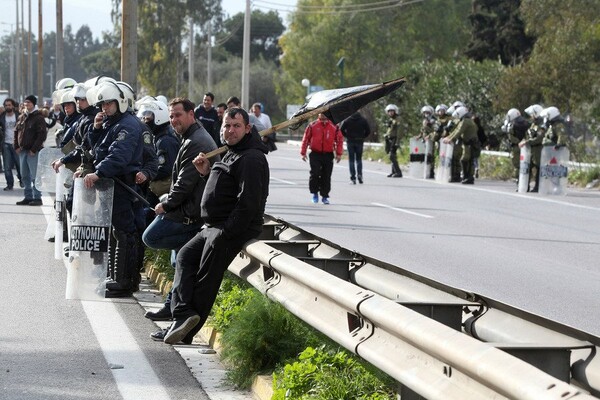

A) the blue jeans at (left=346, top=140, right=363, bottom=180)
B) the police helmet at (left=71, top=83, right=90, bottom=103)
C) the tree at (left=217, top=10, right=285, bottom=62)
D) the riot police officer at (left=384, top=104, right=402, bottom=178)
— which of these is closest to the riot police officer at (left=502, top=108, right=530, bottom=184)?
the blue jeans at (left=346, top=140, right=363, bottom=180)

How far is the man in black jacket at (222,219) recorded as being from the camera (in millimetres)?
8148

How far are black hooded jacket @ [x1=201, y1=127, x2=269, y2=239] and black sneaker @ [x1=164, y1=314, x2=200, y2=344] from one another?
24.3 inches

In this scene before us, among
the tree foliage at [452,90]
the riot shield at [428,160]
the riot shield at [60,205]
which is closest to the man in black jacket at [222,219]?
the riot shield at [60,205]

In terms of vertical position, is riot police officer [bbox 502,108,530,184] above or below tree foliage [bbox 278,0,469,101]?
below

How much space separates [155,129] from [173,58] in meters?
73.9

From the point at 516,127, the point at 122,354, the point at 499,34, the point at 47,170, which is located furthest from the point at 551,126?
the point at 499,34

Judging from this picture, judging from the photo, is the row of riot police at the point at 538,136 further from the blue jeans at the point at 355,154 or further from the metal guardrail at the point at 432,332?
the metal guardrail at the point at 432,332

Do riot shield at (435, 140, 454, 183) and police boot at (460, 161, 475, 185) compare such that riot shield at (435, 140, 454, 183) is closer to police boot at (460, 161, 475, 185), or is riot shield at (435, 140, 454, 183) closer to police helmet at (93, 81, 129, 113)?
police boot at (460, 161, 475, 185)

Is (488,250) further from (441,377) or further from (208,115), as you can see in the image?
(441,377)

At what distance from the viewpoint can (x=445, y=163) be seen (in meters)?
30.6

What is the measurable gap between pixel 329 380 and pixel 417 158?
26.6 m

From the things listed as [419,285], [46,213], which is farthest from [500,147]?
[419,285]

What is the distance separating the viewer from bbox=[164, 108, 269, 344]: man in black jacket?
8148 mm

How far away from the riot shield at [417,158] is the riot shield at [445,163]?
1.37 m
